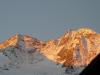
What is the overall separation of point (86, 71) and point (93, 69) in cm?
→ 21

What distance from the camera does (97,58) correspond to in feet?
33.0

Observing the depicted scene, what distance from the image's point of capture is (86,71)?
9.99 m

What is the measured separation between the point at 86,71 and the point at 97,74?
1.34 feet

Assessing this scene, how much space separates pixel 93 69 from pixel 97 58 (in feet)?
1.12

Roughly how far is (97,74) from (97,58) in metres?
0.54

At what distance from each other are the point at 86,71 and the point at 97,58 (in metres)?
0.41

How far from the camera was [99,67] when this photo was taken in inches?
389

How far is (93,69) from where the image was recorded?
986 centimetres

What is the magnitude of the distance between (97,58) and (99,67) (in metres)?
0.28

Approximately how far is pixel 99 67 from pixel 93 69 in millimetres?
147
